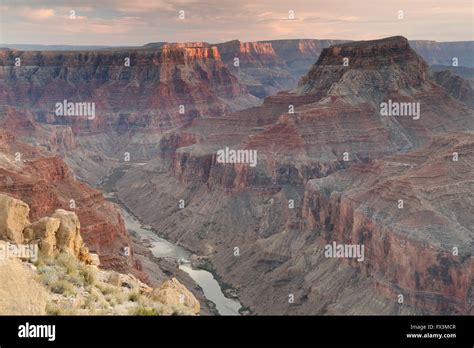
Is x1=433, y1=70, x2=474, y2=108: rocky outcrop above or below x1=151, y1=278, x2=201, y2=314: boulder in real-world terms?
above

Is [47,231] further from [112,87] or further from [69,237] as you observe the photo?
[112,87]

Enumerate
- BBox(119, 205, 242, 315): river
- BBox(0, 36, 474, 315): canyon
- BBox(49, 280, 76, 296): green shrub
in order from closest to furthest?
1. BBox(49, 280, 76, 296): green shrub
2. BBox(0, 36, 474, 315): canyon
3. BBox(119, 205, 242, 315): river

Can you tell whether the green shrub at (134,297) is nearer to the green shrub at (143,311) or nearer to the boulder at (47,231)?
the green shrub at (143,311)

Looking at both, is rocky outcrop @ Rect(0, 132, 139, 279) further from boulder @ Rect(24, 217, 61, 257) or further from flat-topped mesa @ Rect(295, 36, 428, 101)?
flat-topped mesa @ Rect(295, 36, 428, 101)

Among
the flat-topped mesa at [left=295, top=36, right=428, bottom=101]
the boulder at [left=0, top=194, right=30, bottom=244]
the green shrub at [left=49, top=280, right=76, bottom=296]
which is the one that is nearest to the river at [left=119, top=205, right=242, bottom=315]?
the boulder at [left=0, top=194, right=30, bottom=244]

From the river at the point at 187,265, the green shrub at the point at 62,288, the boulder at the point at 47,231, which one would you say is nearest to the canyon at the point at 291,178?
the river at the point at 187,265

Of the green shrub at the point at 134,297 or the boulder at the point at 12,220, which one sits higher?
the boulder at the point at 12,220
